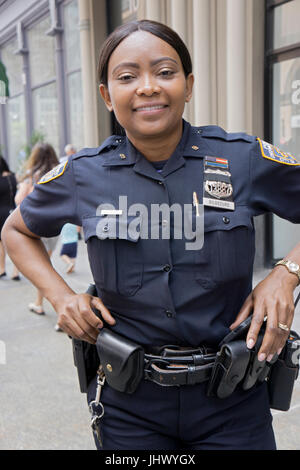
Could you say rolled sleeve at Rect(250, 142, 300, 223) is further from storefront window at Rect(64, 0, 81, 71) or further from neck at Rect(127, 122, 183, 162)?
storefront window at Rect(64, 0, 81, 71)

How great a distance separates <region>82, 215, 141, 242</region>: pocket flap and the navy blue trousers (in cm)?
46

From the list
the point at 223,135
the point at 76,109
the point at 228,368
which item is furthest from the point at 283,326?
the point at 76,109

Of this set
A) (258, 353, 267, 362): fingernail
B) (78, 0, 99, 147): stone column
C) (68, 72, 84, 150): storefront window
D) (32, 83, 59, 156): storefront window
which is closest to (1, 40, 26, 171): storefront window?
(32, 83, 59, 156): storefront window

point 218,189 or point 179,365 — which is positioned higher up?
point 218,189

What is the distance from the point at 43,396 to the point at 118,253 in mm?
2348

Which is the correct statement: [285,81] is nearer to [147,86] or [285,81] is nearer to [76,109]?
[147,86]

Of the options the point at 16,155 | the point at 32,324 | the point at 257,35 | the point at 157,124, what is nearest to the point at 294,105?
the point at 257,35

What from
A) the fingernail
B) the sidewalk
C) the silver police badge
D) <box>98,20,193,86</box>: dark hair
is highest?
<box>98,20,193,86</box>: dark hair

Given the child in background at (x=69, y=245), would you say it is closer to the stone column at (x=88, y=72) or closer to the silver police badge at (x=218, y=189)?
the stone column at (x=88, y=72)

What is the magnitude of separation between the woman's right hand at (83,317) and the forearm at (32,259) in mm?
130

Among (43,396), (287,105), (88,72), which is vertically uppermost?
(88,72)

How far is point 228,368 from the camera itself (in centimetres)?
148

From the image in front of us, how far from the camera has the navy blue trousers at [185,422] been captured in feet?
5.03

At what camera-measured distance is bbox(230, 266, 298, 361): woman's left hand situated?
1.43 meters
